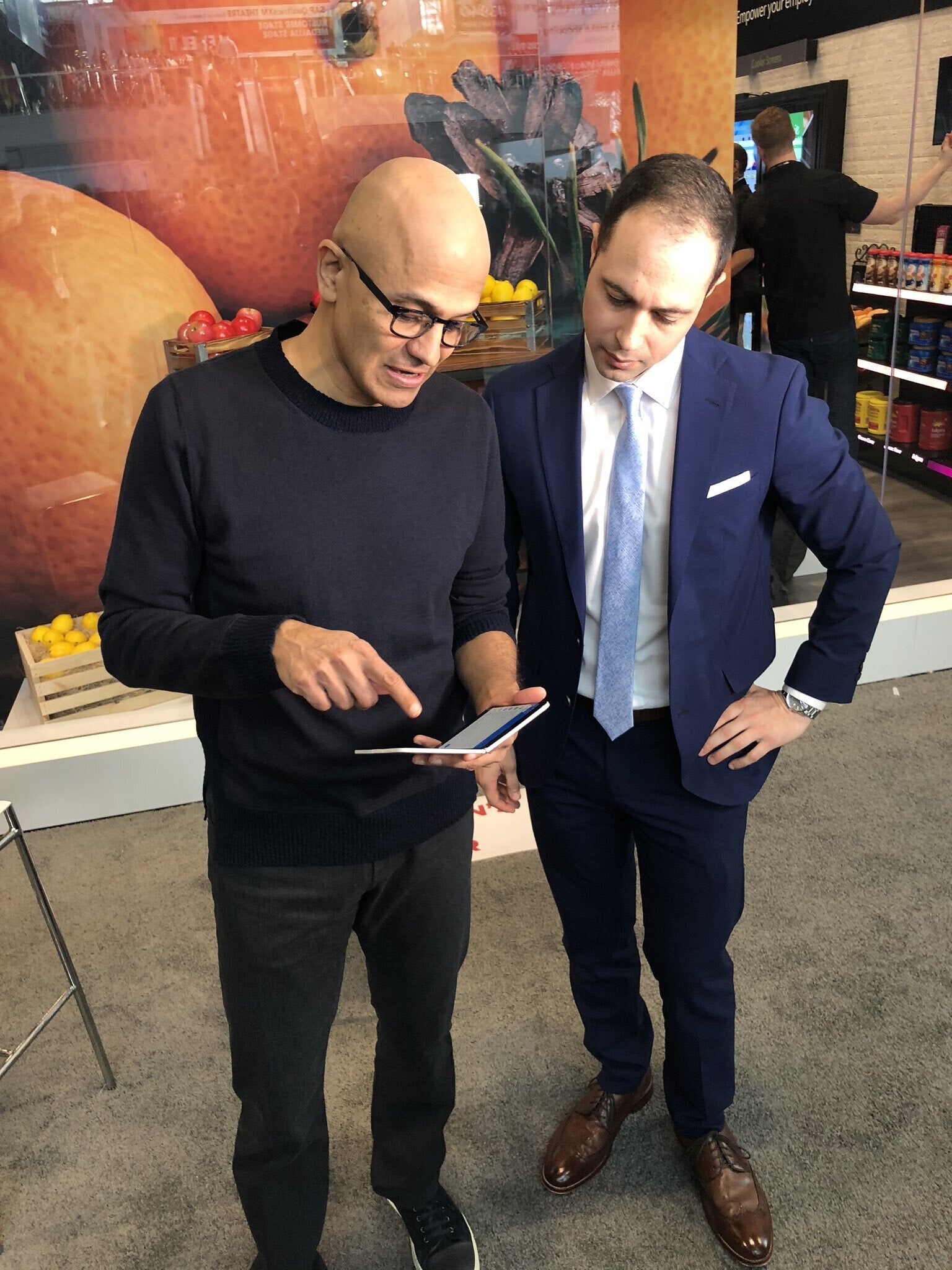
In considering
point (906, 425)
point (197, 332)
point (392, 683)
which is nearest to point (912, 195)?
point (906, 425)

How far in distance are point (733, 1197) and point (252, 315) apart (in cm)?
292

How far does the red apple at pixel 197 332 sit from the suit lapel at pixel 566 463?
6.68ft

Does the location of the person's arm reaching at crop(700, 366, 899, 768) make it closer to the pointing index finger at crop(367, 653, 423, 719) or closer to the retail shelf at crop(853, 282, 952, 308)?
the pointing index finger at crop(367, 653, 423, 719)

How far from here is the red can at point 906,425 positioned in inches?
179

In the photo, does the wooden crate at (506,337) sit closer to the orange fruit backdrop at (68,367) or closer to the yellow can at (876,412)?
the orange fruit backdrop at (68,367)

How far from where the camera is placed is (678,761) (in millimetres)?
1688

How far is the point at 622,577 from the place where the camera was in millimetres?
1601

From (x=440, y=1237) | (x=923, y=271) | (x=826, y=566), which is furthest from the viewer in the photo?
(x=923, y=271)

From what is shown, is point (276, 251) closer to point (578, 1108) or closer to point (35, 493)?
point (35, 493)

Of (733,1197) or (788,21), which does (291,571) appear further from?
(788,21)

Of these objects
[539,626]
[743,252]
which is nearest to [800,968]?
[539,626]

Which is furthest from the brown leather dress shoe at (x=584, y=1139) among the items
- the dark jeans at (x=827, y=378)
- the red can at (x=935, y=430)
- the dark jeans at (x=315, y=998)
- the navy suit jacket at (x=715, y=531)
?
the red can at (x=935, y=430)

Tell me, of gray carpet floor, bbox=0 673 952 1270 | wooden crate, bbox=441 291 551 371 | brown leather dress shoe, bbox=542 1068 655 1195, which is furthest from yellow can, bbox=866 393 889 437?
brown leather dress shoe, bbox=542 1068 655 1195

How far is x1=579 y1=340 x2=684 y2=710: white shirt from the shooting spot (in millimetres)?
1582
